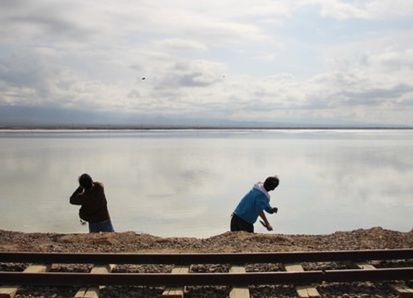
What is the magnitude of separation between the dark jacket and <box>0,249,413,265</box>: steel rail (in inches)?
106

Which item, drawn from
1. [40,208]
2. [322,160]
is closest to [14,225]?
[40,208]

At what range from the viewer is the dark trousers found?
10.9m

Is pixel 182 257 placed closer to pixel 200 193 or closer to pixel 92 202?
pixel 92 202

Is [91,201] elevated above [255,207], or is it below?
above

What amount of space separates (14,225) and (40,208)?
2679 millimetres

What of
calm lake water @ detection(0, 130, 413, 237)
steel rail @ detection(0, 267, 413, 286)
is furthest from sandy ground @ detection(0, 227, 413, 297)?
calm lake water @ detection(0, 130, 413, 237)

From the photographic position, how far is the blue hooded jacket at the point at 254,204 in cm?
1036

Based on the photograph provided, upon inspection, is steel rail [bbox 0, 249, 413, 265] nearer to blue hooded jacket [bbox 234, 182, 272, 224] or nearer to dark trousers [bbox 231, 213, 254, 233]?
blue hooded jacket [bbox 234, 182, 272, 224]

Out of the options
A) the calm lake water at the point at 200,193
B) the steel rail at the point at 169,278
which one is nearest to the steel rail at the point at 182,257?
the steel rail at the point at 169,278

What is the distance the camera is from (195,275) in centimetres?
701

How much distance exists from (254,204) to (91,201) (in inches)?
124

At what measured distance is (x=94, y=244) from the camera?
9.54 meters

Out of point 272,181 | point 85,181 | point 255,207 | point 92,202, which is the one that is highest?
point 85,181

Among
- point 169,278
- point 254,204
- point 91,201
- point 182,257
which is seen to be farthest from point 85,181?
point 169,278
